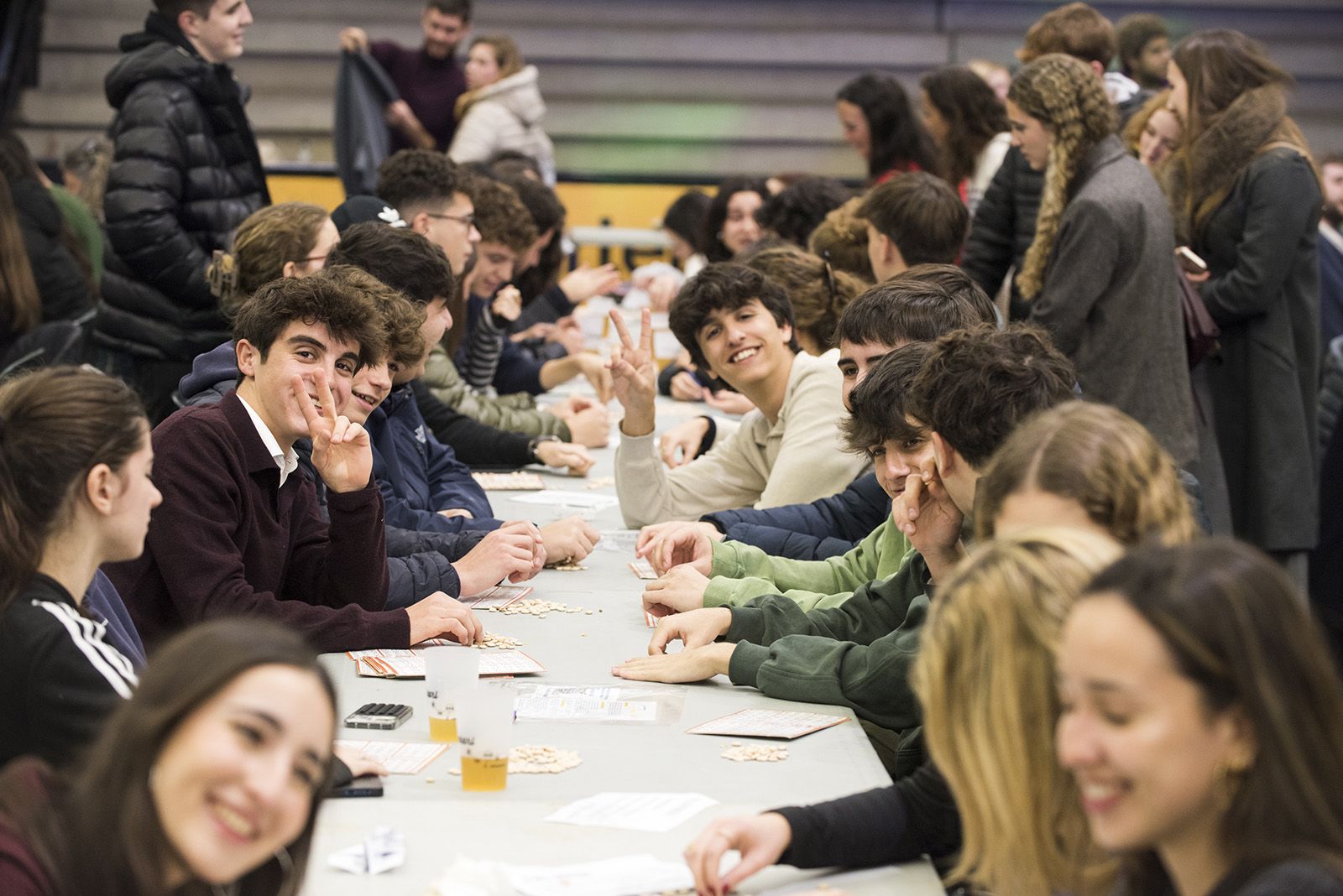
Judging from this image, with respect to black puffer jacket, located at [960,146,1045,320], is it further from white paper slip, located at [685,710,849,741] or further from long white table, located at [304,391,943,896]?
white paper slip, located at [685,710,849,741]

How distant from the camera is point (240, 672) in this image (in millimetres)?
1497

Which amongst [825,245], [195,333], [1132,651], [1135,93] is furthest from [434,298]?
[1135,93]

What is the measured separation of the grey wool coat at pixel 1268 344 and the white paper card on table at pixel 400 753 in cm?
362

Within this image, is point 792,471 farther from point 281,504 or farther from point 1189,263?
point 1189,263

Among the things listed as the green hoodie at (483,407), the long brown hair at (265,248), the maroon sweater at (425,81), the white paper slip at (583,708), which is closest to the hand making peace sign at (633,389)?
the long brown hair at (265,248)

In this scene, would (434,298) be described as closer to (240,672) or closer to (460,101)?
(240,672)

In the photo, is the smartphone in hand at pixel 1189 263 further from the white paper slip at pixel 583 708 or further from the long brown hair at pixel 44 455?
the long brown hair at pixel 44 455

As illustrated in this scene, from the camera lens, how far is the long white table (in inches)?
77.9

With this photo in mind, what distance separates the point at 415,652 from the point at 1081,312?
269 centimetres

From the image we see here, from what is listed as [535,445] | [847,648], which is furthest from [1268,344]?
[847,648]

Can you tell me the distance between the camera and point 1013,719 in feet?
5.34

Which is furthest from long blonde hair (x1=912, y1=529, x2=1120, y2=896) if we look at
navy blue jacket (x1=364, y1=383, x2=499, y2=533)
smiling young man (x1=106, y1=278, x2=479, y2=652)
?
navy blue jacket (x1=364, y1=383, x2=499, y2=533)

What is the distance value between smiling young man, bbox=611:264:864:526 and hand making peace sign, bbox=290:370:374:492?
122cm

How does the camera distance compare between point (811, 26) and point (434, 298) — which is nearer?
point (434, 298)
